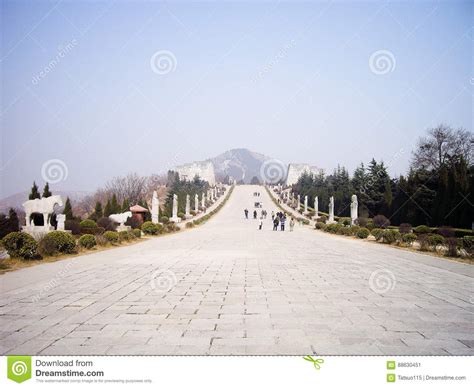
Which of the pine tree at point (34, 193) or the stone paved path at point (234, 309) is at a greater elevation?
the pine tree at point (34, 193)

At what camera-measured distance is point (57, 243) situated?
11992 mm

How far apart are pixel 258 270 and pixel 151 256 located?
183 inches

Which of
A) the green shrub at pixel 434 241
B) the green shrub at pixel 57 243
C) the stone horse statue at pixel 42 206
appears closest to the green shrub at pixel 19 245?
the green shrub at pixel 57 243

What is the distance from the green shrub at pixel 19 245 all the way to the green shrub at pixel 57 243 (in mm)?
818

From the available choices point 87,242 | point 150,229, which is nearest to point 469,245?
point 87,242

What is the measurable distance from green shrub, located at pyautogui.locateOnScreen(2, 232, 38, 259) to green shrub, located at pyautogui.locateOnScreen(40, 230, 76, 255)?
0.82 meters

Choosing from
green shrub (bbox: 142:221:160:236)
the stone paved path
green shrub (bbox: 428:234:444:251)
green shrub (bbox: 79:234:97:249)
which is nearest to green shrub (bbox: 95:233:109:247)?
green shrub (bbox: 79:234:97:249)

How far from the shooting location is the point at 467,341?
4531 mm

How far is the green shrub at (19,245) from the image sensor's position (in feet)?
33.9

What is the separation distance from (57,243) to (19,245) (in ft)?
4.98

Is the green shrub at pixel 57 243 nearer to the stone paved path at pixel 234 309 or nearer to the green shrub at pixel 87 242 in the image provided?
the green shrub at pixel 87 242

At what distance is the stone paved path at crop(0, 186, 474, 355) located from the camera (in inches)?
167
